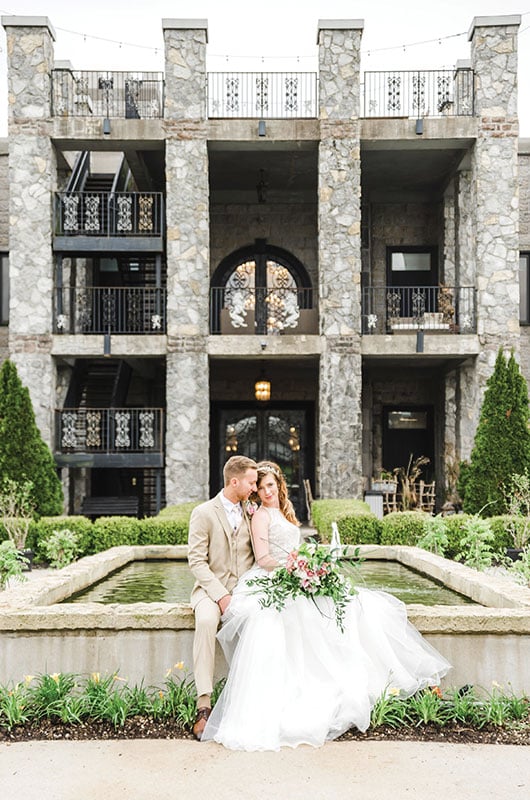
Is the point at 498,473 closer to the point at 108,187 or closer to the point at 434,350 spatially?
the point at 434,350

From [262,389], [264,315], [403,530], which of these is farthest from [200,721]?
[262,389]

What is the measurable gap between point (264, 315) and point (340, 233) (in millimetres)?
2425

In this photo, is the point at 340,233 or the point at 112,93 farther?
the point at 112,93

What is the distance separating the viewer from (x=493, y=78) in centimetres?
1761

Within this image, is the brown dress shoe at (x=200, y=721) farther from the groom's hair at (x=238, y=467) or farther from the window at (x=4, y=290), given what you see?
the window at (x=4, y=290)

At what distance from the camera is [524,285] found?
21.0 m

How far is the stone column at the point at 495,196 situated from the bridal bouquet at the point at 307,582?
41.2 ft

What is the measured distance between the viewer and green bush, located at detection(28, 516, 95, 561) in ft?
42.3

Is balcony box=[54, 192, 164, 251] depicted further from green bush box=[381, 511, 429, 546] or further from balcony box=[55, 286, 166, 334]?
green bush box=[381, 511, 429, 546]

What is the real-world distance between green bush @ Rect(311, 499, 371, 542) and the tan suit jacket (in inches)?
264

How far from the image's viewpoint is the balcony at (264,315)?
61.3 ft

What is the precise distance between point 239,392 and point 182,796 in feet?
57.3

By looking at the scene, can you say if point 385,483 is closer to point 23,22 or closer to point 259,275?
point 259,275

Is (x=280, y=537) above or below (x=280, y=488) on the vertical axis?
below
